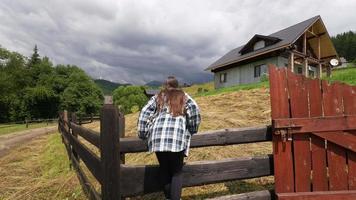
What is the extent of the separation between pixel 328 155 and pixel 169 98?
6.35 ft

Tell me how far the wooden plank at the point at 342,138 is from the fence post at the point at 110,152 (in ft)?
7.30

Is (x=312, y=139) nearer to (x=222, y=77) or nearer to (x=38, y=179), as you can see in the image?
(x=38, y=179)

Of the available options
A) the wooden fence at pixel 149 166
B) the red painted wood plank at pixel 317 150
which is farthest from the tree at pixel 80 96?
the red painted wood plank at pixel 317 150

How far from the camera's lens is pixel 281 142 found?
3924 mm

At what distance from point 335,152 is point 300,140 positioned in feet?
1.49

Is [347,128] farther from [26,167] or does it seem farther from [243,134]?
[26,167]

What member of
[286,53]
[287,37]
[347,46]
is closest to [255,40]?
[287,37]

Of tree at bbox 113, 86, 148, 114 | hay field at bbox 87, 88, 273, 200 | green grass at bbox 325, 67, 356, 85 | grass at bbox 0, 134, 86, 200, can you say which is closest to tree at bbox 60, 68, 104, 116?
tree at bbox 113, 86, 148, 114

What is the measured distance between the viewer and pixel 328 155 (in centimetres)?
397

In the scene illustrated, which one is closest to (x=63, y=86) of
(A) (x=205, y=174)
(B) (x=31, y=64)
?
(B) (x=31, y=64)

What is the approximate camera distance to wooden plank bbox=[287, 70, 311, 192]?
3930 mm

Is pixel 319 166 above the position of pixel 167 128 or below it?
below

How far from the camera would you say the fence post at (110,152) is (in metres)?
3.59

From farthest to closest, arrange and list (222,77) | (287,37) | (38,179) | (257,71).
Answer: (222,77) < (257,71) < (287,37) < (38,179)
